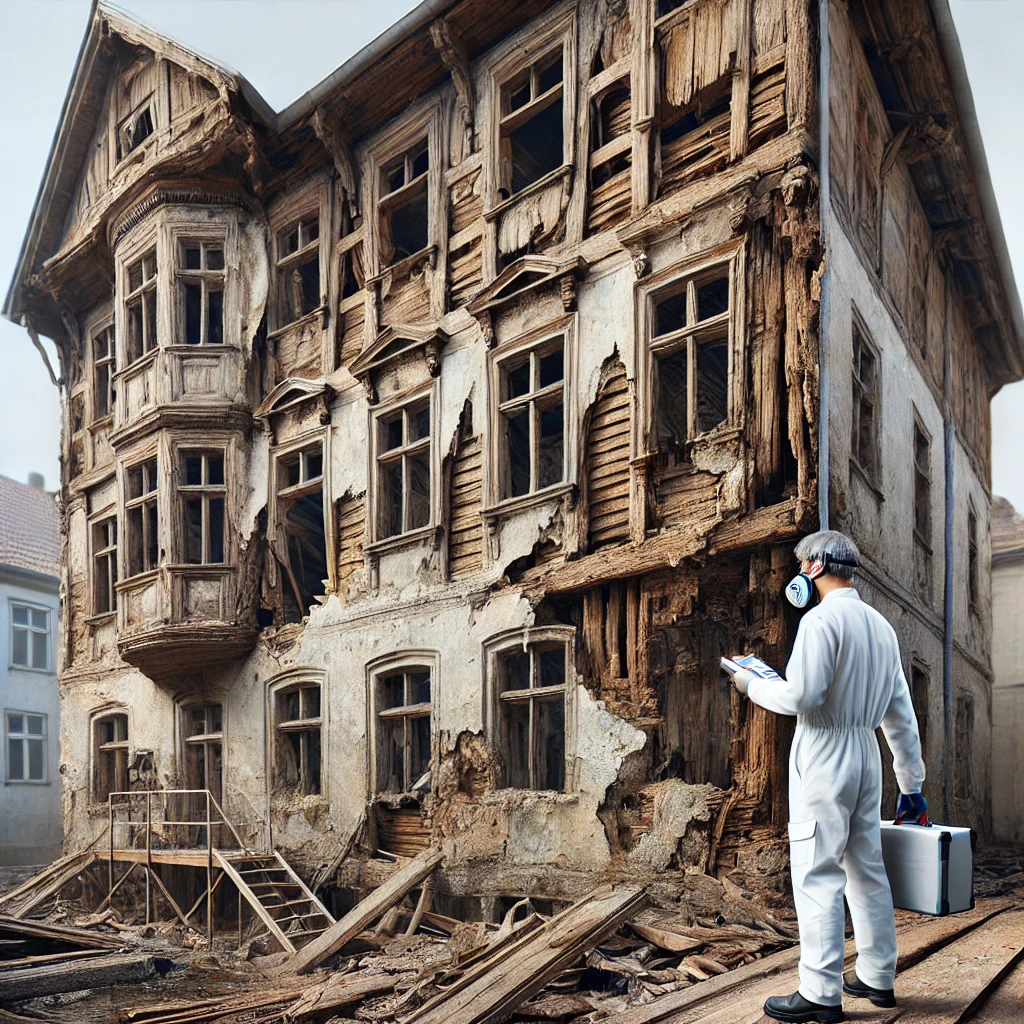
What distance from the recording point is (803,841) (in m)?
3.90

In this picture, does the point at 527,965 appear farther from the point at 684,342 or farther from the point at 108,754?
the point at 108,754

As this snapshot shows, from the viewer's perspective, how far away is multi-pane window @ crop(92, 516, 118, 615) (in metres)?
14.9

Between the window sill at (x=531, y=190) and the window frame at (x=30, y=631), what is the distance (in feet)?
52.0

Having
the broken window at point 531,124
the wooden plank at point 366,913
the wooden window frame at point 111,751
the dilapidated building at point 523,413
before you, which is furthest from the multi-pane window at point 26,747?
the broken window at point 531,124

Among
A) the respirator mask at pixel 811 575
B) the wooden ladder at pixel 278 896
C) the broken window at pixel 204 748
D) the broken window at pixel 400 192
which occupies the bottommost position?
the wooden ladder at pixel 278 896

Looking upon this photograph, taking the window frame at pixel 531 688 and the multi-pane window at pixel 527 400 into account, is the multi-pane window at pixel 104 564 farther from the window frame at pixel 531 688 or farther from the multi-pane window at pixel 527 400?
the window frame at pixel 531 688

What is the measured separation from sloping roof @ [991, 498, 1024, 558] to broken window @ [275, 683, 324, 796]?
904 centimetres

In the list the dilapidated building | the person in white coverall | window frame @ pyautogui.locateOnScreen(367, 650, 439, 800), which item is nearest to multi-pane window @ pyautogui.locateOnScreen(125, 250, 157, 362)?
the dilapidated building

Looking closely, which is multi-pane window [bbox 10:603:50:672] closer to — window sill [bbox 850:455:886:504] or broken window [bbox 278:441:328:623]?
broken window [bbox 278:441:328:623]

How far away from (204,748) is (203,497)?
3.16m

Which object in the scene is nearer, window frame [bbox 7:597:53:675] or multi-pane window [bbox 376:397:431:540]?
multi-pane window [bbox 376:397:431:540]

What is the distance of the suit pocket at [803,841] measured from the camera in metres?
3.86

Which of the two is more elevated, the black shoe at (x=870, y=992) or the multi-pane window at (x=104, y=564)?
the multi-pane window at (x=104, y=564)

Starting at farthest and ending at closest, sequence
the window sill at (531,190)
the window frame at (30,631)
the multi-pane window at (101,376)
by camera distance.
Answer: the window frame at (30,631), the multi-pane window at (101,376), the window sill at (531,190)
